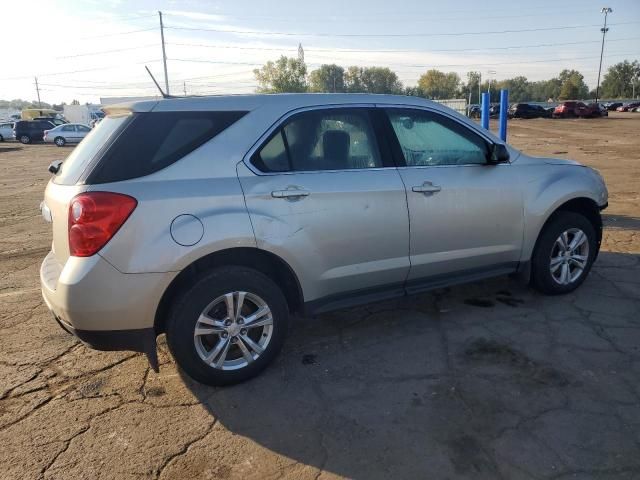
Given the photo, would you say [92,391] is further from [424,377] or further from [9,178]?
[9,178]

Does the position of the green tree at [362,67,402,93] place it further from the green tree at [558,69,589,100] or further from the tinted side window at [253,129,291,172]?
the tinted side window at [253,129,291,172]

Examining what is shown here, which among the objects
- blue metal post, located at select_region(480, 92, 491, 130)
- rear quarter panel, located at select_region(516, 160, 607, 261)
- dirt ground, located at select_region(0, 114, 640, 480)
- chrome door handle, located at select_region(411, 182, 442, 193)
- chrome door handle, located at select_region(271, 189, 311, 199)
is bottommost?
dirt ground, located at select_region(0, 114, 640, 480)

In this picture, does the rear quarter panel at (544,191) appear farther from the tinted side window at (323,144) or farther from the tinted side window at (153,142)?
the tinted side window at (153,142)

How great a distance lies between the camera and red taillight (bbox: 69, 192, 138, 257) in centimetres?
272

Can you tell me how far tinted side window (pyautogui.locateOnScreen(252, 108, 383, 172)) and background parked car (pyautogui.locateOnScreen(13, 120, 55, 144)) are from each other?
38.5m

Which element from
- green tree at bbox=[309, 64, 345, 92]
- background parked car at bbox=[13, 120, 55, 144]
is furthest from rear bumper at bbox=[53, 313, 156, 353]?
green tree at bbox=[309, 64, 345, 92]

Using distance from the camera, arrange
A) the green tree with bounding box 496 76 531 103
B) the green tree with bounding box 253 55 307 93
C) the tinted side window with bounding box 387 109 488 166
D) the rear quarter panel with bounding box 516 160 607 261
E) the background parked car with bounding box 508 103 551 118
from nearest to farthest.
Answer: the tinted side window with bounding box 387 109 488 166 → the rear quarter panel with bounding box 516 160 607 261 → the background parked car with bounding box 508 103 551 118 → the green tree with bounding box 253 55 307 93 → the green tree with bounding box 496 76 531 103

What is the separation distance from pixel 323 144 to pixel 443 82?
11668 cm

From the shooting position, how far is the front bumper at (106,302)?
2.74 meters

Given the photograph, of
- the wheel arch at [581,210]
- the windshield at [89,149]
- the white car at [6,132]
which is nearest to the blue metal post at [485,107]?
the wheel arch at [581,210]

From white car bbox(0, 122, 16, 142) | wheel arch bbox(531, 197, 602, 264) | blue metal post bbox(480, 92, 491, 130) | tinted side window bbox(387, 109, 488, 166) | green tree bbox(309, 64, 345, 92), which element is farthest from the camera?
green tree bbox(309, 64, 345, 92)

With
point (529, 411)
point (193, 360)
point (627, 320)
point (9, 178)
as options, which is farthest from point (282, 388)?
point (9, 178)

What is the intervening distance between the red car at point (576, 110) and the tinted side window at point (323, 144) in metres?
51.5

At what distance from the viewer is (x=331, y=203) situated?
329 cm
